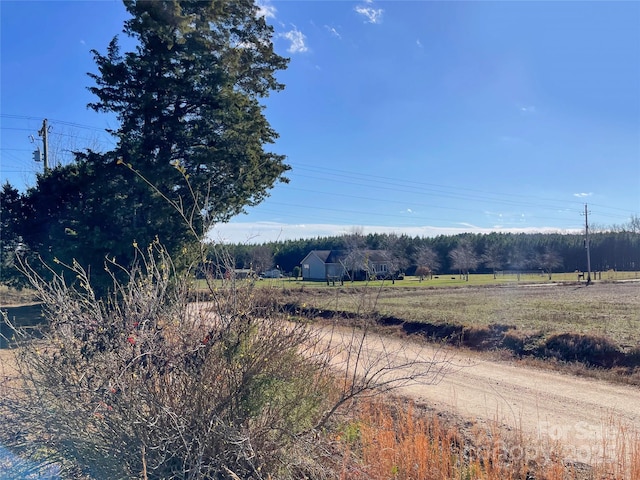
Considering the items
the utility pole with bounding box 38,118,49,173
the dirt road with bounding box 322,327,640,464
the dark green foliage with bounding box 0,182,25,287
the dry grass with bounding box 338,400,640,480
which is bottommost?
the dirt road with bounding box 322,327,640,464

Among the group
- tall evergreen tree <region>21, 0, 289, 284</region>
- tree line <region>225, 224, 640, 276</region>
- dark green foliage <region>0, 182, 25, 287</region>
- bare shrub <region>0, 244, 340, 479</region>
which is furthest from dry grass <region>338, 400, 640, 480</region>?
tree line <region>225, 224, 640, 276</region>

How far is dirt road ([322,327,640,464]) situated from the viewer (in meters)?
5.35

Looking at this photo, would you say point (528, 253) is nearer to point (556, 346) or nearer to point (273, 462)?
point (556, 346)

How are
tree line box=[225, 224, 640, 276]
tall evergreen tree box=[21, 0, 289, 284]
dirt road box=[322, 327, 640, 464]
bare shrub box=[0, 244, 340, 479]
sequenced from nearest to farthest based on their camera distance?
bare shrub box=[0, 244, 340, 479] → dirt road box=[322, 327, 640, 464] → tall evergreen tree box=[21, 0, 289, 284] → tree line box=[225, 224, 640, 276]

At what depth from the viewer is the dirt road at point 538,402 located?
5.35m

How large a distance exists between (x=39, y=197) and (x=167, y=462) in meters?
18.3

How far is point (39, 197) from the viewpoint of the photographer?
60.2 feet

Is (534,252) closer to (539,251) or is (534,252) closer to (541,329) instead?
(539,251)

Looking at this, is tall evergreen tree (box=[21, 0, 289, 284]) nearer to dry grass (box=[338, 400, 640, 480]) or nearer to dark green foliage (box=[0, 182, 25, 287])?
dark green foliage (box=[0, 182, 25, 287])

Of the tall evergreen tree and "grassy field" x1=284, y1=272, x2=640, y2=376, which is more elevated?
the tall evergreen tree

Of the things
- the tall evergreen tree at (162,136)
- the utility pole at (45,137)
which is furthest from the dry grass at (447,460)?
the utility pole at (45,137)

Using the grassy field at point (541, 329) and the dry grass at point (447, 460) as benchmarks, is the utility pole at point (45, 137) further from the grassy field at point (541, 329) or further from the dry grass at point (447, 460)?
→ the dry grass at point (447, 460)

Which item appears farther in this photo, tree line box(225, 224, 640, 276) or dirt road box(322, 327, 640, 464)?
tree line box(225, 224, 640, 276)

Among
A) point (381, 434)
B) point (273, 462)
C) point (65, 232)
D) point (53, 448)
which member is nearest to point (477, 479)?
point (381, 434)
